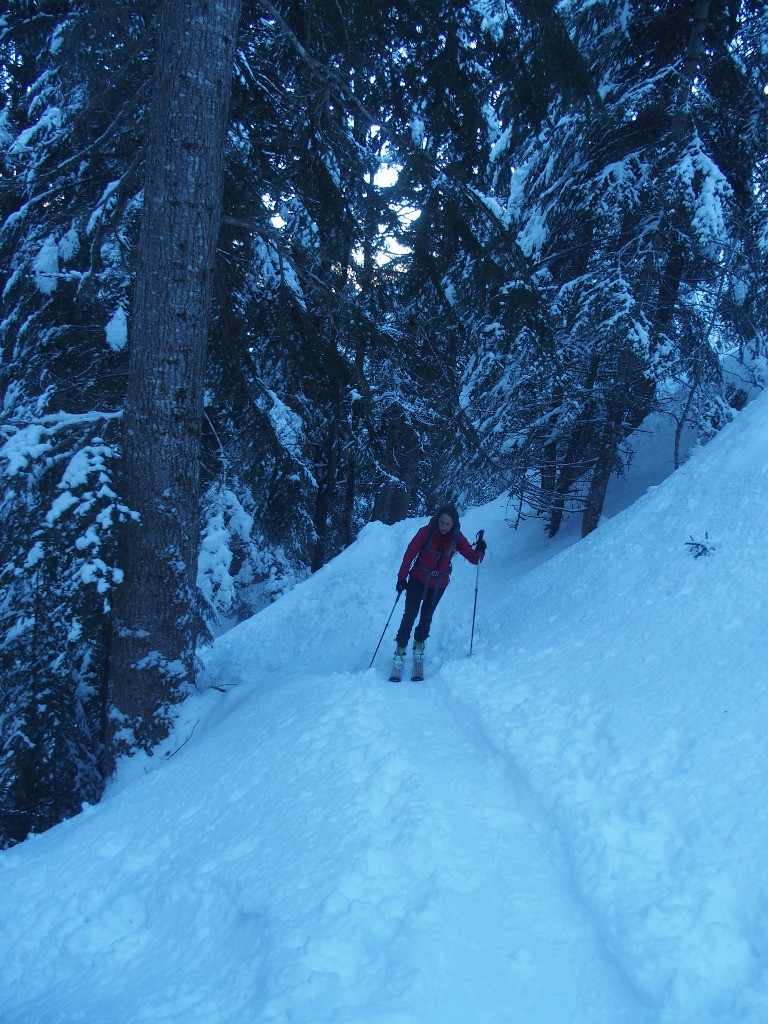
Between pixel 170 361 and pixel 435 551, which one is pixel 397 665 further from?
pixel 170 361

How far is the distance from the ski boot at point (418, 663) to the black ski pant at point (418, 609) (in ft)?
0.18

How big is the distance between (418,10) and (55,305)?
5.03 metres

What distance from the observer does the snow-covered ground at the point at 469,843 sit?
2.56m

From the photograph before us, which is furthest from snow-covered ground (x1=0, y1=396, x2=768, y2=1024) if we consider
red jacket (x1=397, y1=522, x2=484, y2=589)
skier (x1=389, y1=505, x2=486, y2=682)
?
red jacket (x1=397, y1=522, x2=484, y2=589)

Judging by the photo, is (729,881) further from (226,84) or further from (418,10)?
(418,10)

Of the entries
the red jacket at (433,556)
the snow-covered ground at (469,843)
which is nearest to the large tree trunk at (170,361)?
the snow-covered ground at (469,843)

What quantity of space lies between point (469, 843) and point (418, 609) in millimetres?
3448

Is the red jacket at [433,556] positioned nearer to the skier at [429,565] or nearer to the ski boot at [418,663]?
the skier at [429,565]

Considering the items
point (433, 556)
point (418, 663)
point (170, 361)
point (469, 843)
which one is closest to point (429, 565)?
point (433, 556)

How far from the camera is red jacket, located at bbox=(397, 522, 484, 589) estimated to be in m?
6.62

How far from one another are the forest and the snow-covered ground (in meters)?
1.59

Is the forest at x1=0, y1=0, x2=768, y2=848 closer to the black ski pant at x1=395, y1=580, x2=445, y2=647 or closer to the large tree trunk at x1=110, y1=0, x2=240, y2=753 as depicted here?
the large tree trunk at x1=110, y1=0, x2=240, y2=753

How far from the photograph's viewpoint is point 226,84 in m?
4.98

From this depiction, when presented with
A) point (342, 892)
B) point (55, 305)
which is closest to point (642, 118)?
point (55, 305)
